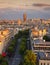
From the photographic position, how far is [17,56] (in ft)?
35.6

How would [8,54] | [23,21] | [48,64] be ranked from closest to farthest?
[48,64], [8,54], [23,21]

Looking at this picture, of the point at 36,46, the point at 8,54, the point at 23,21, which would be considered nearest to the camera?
the point at 36,46

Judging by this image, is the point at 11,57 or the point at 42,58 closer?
the point at 42,58

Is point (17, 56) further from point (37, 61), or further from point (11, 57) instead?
point (37, 61)

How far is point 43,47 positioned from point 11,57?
1.26 meters

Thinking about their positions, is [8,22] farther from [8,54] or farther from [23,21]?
[8,54]

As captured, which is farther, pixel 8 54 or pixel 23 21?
pixel 23 21

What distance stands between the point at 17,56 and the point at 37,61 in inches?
113

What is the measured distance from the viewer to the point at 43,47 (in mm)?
10266

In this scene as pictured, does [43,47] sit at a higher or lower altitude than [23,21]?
lower

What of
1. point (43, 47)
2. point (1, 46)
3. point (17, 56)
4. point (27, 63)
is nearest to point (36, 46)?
point (43, 47)

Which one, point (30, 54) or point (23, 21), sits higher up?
point (23, 21)

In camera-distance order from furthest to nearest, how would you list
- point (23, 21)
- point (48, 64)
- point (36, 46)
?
point (23, 21)
point (36, 46)
point (48, 64)

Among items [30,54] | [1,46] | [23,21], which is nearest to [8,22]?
[23,21]
